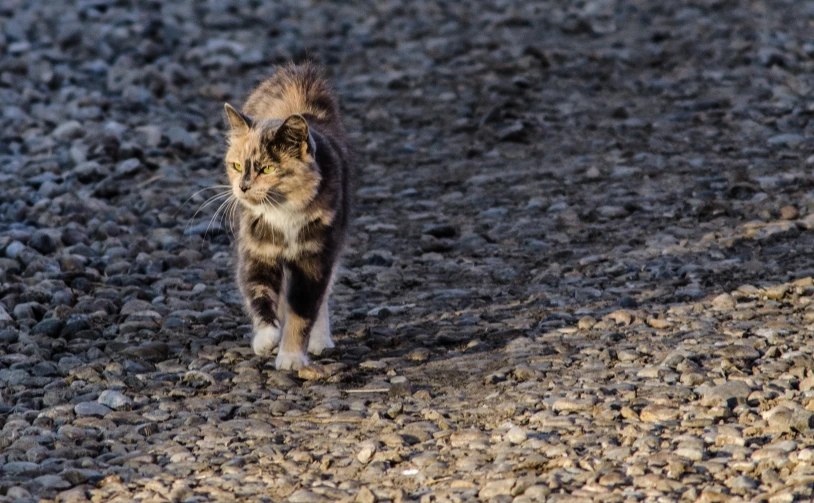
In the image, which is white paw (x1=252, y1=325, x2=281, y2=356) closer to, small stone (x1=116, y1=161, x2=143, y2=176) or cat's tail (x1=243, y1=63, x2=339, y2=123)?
cat's tail (x1=243, y1=63, x2=339, y2=123)

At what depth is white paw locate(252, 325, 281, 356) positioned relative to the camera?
259 inches

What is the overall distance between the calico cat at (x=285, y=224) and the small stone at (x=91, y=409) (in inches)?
39.0

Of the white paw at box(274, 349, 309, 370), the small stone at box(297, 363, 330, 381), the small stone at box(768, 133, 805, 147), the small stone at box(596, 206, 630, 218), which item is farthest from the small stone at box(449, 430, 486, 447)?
the small stone at box(768, 133, 805, 147)

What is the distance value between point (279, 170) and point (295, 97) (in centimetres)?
131

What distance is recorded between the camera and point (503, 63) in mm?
13656

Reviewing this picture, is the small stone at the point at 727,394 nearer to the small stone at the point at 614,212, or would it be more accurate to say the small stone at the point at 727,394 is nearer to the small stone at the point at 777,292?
the small stone at the point at 777,292

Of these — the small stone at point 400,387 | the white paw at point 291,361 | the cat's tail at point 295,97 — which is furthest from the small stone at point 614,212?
the white paw at point 291,361

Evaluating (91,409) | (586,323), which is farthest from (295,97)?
(91,409)

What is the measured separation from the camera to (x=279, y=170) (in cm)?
655

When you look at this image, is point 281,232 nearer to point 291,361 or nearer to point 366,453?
point 291,361

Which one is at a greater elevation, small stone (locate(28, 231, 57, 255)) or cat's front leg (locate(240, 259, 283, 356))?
cat's front leg (locate(240, 259, 283, 356))

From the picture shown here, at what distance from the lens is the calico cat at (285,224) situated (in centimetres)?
656

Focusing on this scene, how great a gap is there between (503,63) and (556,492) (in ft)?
30.7

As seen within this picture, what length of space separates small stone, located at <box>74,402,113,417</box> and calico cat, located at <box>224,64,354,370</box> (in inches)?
39.0
